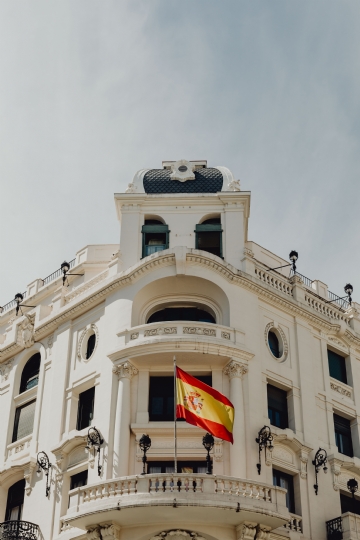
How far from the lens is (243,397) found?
118 ft

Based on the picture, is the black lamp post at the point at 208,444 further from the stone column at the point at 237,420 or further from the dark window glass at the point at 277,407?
the dark window glass at the point at 277,407

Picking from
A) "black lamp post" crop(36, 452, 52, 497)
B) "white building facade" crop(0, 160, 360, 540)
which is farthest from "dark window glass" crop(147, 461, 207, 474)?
"black lamp post" crop(36, 452, 52, 497)

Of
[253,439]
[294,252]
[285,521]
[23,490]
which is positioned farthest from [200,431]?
[294,252]

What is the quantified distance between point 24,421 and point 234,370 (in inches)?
406

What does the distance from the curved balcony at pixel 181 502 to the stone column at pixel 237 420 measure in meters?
1.95

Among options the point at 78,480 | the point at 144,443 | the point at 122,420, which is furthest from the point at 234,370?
the point at 78,480

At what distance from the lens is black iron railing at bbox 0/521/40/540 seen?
35750mm

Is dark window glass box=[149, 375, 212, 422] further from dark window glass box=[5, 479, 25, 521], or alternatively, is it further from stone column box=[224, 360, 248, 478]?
dark window glass box=[5, 479, 25, 521]

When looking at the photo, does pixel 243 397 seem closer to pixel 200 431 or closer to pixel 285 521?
pixel 200 431

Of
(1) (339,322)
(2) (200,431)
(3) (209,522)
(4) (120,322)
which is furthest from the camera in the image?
(1) (339,322)

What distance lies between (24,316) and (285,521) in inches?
665

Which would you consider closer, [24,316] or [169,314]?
[169,314]

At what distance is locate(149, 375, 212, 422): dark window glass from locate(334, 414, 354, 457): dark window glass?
6822mm

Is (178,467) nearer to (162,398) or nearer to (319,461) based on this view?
(162,398)
